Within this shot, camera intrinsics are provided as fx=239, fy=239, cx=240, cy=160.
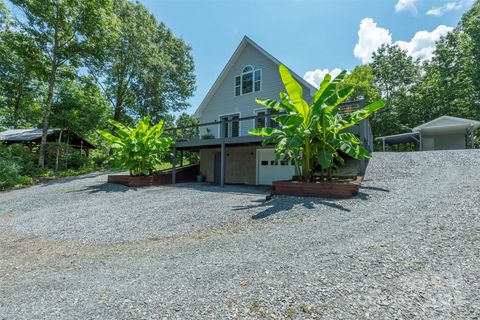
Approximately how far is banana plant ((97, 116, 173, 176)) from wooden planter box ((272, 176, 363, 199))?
265 inches

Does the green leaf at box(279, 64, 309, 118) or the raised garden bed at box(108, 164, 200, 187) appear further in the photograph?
the raised garden bed at box(108, 164, 200, 187)

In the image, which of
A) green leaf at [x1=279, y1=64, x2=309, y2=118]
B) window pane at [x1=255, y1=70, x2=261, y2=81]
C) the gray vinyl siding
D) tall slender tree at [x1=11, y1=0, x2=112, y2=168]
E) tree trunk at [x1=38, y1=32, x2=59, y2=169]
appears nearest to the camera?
green leaf at [x1=279, y1=64, x2=309, y2=118]

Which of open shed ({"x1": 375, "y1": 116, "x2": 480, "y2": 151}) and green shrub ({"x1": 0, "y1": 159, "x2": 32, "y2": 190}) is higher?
open shed ({"x1": 375, "y1": 116, "x2": 480, "y2": 151})

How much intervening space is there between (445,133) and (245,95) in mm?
13783

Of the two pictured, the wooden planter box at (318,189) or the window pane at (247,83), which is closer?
the wooden planter box at (318,189)

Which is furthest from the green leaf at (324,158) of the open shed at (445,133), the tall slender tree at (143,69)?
the tall slender tree at (143,69)

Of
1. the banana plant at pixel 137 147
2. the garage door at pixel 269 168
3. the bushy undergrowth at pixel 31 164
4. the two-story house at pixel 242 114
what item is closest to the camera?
the banana plant at pixel 137 147

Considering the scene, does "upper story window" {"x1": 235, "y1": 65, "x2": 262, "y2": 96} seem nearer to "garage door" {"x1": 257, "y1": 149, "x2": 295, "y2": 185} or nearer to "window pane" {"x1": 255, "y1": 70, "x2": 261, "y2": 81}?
"window pane" {"x1": 255, "y1": 70, "x2": 261, "y2": 81}

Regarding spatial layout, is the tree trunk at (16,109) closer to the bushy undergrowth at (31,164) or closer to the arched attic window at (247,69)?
the bushy undergrowth at (31,164)

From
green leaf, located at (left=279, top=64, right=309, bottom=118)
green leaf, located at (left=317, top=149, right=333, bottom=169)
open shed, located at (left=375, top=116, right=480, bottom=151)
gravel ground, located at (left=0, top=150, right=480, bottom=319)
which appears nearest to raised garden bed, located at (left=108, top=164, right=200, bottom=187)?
gravel ground, located at (left=0, top=150, right=480, bottom=319)

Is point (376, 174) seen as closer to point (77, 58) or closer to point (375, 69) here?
point (77, 58)

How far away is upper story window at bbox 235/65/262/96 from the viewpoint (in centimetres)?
1393

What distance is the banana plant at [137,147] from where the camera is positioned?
35.5 ft

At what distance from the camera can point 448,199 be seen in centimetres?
502
